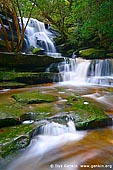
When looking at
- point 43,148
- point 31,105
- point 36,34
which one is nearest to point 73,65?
point 36,34

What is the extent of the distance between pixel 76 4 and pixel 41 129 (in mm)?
9686

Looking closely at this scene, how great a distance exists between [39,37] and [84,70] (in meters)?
5.31

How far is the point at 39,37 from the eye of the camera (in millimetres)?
14273

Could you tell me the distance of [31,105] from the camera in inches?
197

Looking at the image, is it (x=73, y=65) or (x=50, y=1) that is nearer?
(x=73, y=65)

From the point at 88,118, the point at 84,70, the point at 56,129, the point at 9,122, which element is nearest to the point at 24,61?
the point at 84,70

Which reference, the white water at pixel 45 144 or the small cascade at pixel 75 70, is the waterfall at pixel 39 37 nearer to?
the small cascade at pixel 75 70

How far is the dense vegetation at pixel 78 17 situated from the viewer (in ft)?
34.5

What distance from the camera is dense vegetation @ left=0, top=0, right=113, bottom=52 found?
10508 millimetres

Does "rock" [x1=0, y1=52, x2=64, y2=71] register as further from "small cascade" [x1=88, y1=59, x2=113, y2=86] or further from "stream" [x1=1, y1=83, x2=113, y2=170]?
"stream" [x1=1, y1=83, x2=113, y2=170]

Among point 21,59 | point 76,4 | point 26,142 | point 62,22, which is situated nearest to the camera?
point 26,142

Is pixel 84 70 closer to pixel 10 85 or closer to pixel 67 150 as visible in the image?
pixel 10 85

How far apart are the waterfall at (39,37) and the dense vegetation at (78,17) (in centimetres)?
99

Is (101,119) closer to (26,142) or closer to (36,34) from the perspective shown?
(26,142)
